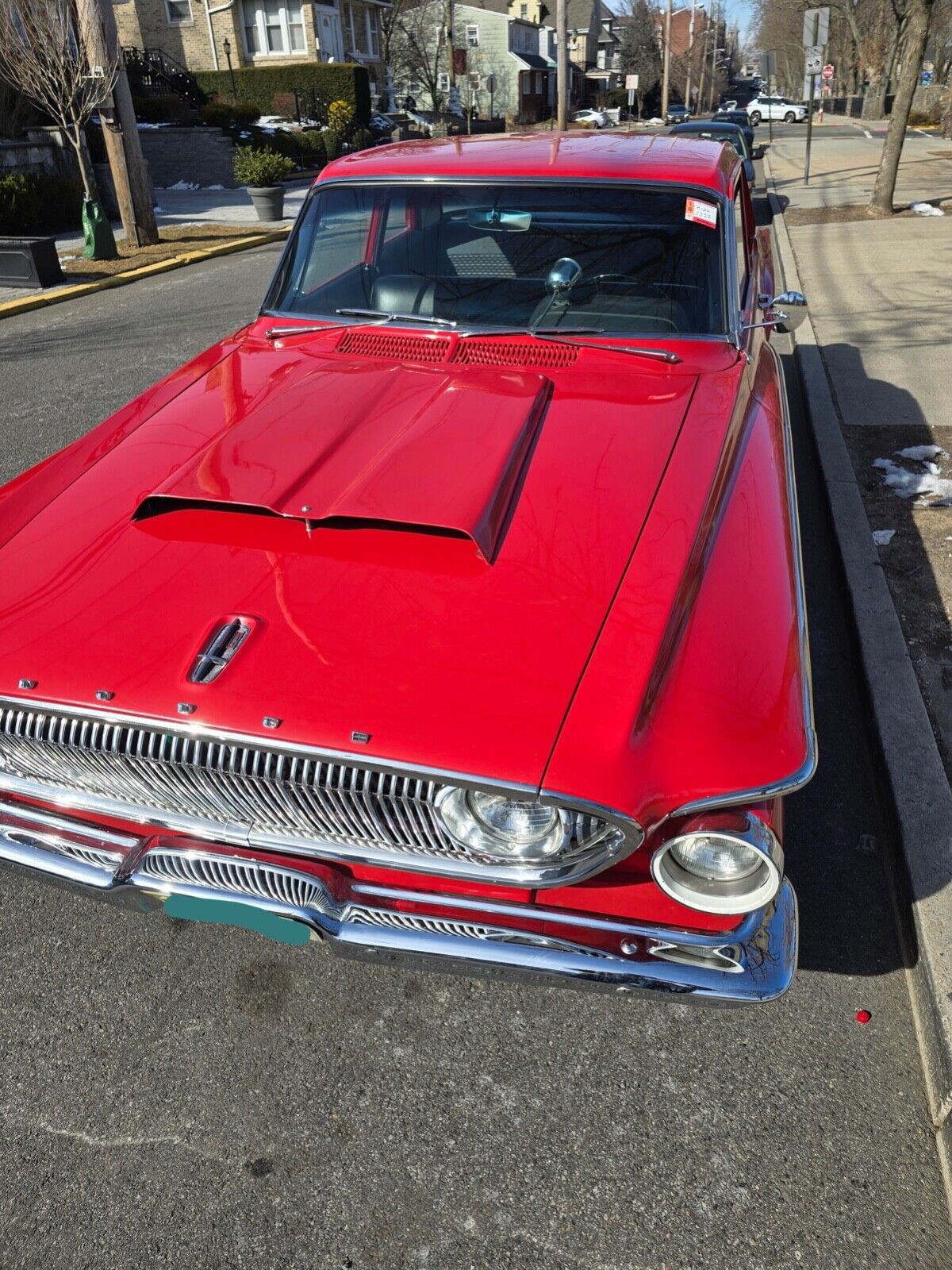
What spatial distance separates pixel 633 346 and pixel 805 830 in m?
1.71

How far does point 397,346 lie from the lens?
10.6 ft

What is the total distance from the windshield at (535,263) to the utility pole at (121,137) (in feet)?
37.4

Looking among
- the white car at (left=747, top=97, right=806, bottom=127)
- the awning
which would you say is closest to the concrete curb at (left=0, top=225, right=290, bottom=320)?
the white car at (left=747, top=97, right=806, bottom=127)

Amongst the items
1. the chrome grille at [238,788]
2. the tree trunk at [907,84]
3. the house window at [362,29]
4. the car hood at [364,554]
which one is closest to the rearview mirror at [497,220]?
the car hood at [364,554]

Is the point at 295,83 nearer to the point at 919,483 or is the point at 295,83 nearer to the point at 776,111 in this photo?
the point at 776,111

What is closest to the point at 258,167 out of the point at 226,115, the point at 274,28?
the point at 226,115

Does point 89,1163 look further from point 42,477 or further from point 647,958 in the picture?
point 42,477

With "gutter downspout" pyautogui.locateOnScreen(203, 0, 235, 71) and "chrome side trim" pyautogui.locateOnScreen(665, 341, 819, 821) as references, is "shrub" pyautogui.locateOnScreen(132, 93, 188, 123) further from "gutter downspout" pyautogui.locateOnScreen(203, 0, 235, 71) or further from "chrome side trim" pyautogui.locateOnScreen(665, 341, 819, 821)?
"chrome side trim" pyautogui.locateOnScreen(665, 341, 819, 821)

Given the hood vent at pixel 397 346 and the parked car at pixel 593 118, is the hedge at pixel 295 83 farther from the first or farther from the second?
the hood vent at pixel 397 346

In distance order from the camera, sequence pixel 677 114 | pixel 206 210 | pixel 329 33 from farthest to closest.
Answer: pixel 677 114 < pixel 329 33 < pixel 206 210

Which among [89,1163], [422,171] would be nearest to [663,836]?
[89,1163]

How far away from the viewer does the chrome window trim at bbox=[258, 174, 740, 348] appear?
3195 mm

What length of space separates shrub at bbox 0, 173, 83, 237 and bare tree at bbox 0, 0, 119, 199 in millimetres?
1372

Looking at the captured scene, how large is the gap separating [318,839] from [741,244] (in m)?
3.14
